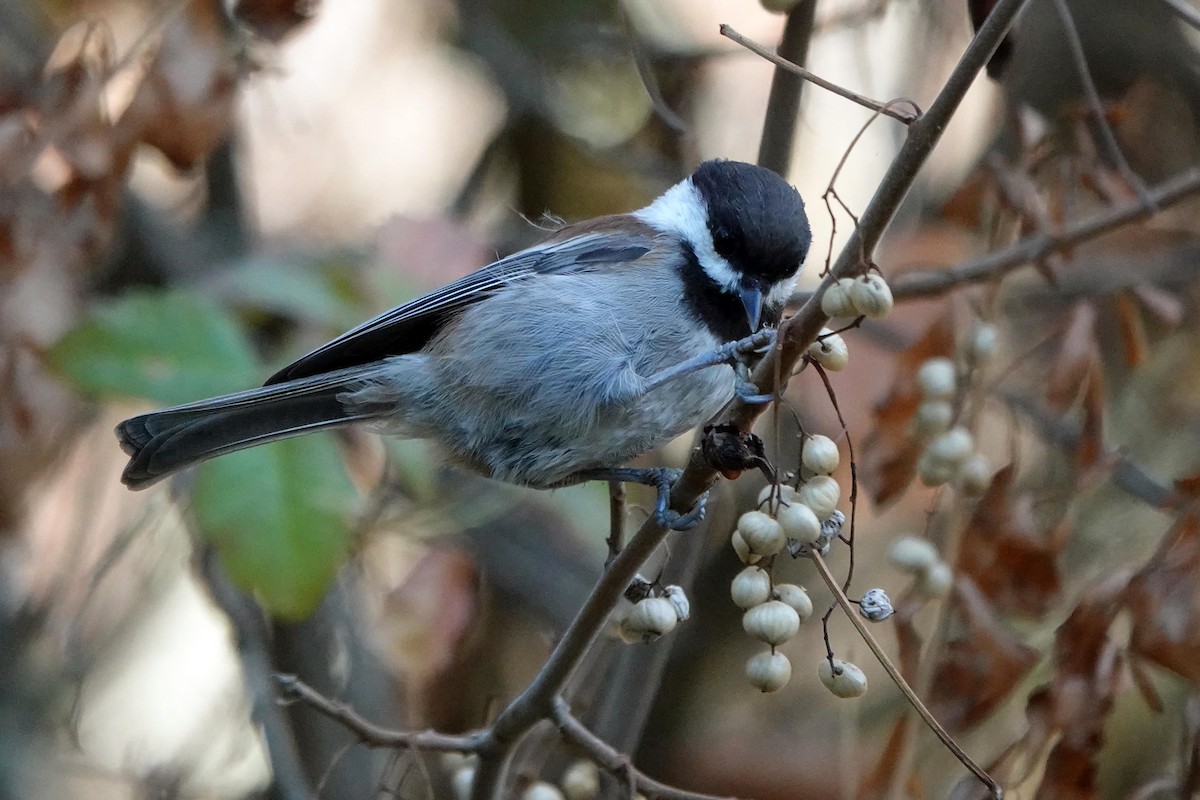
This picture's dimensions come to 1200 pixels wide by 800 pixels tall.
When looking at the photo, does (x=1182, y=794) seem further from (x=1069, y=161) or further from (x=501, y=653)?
(x=501, y=653)

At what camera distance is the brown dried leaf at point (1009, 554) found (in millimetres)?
2133

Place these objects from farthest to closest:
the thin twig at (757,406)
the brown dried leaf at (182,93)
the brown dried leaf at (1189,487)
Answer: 1. the brown dried leaf at (182,93)
2. the brown dried leaf at (1189,487)
3. the thin twig at (757,406)

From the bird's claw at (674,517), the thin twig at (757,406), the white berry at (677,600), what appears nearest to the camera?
the thin twig at (757,406)

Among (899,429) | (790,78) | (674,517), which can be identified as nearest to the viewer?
(674,517)

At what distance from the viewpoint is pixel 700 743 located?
3621mm

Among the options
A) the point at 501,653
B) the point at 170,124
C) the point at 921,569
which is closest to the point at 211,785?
the point at 501,653

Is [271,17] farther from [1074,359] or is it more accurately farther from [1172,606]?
[1172,606]

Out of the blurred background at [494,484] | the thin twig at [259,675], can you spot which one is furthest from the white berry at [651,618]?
the thin twig at [259,675]

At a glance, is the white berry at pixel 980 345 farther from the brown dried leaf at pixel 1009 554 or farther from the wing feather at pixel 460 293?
the wing feather at pixel 460 293

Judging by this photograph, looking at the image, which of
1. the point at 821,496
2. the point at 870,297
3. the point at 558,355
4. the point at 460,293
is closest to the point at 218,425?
the point at 460,293

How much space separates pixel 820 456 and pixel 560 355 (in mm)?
1047

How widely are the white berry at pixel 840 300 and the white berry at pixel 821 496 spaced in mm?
213

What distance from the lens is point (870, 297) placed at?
1.33 meters

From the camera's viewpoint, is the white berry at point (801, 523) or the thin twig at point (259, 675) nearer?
the white berry at point (801, 523)
